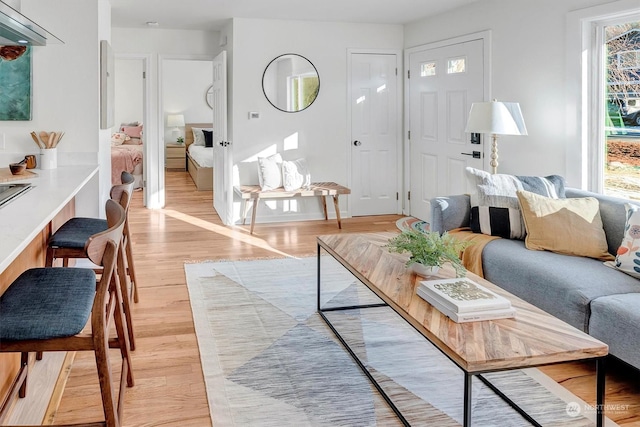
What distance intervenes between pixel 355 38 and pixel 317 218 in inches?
85.6

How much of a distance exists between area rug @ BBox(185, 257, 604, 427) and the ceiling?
2.96 meters

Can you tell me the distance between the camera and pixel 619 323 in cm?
246

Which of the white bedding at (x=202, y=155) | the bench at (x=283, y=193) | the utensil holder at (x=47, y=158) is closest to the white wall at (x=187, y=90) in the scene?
the white bedding at (x=202, y=155)

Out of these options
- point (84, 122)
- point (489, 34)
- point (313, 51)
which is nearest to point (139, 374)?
point (84, 122)

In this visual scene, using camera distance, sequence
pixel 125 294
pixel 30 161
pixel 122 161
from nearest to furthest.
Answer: pixel 125 294
pixel 30 161
pixel 122 161

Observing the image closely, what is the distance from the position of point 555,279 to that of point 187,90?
10586 mm

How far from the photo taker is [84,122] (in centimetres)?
433

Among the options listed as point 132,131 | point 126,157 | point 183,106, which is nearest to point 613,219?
point 126,157

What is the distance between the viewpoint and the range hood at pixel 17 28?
8.07 feet

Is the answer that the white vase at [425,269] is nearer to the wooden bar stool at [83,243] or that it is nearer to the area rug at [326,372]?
the area rug at [326,372]

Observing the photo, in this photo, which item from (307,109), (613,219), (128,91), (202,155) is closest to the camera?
(613,219)

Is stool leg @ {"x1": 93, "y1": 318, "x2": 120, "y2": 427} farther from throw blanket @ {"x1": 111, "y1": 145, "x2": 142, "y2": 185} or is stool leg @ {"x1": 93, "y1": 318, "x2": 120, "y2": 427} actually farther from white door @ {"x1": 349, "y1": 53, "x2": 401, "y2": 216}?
throw blanket @ {"x1": 111, "y1": 145, "x2": 142, "y2": 185}

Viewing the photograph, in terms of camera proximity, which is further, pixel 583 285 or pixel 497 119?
pixel 497 119

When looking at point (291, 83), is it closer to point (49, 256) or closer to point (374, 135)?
point (374, 135)
